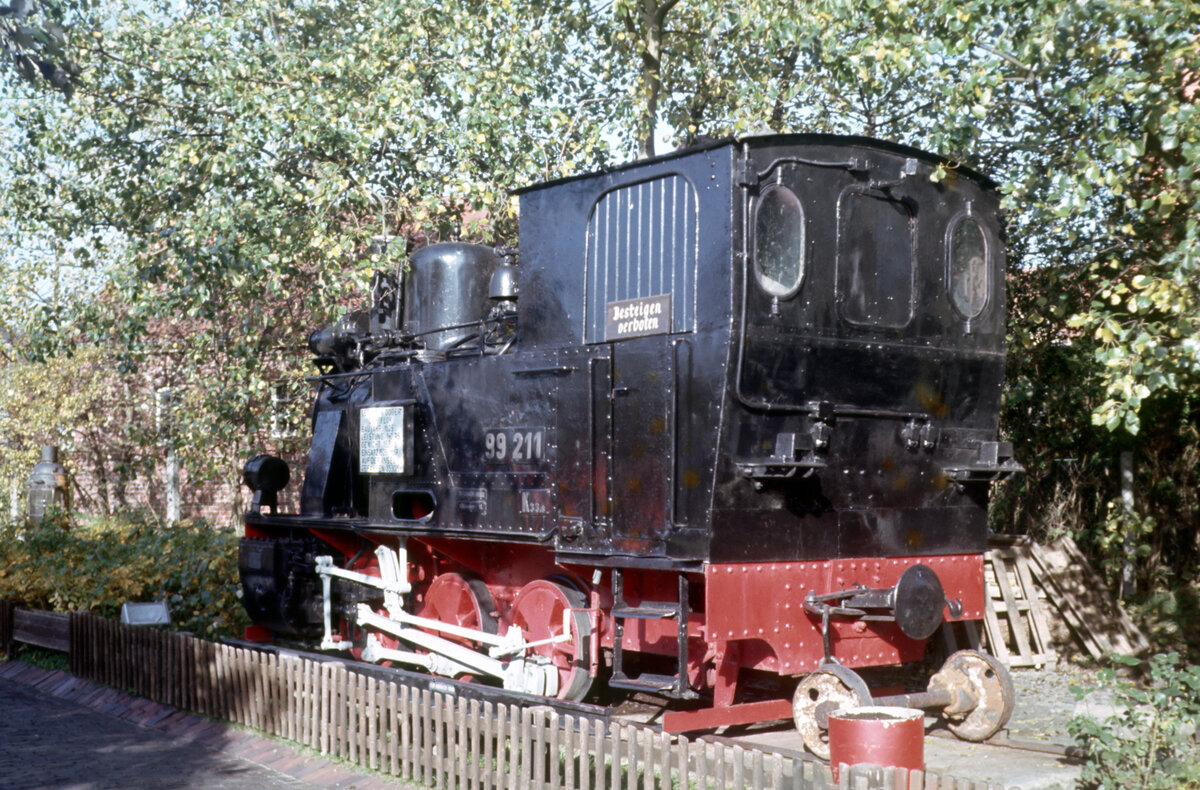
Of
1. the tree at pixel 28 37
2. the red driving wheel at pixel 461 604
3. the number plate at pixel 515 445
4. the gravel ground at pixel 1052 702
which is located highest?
the tree at pixel 28 37

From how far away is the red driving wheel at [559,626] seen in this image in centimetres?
802

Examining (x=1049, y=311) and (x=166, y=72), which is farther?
(x=166, y=72)

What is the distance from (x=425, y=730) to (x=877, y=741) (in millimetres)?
2767

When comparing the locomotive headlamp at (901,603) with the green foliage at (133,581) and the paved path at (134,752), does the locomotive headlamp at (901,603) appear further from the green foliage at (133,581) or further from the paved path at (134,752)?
the green foliage at (133,581)

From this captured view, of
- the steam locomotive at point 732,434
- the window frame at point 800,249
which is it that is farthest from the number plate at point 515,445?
the window frame at point 800,249

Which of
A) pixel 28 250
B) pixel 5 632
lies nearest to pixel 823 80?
pixel 5 632

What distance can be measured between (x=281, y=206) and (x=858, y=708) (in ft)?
33.3

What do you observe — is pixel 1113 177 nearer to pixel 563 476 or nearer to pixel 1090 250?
pixel 1090 250

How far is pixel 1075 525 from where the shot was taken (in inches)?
515

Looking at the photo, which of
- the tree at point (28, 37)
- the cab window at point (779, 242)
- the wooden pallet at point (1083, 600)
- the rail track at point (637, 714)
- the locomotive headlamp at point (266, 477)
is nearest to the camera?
the tree at point (28, 37)

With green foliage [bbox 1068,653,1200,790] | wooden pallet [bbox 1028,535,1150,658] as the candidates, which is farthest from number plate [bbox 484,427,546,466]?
wooden pallet [bbox 1028,535,1150,658]

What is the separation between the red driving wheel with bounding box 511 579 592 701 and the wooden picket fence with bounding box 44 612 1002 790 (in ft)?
1.55

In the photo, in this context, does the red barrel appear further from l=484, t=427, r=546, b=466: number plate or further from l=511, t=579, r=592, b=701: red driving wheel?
l=484, t=427, r=546, b=466: number plate

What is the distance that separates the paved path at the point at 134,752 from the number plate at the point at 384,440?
Answer: 227 cm
